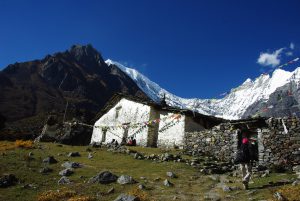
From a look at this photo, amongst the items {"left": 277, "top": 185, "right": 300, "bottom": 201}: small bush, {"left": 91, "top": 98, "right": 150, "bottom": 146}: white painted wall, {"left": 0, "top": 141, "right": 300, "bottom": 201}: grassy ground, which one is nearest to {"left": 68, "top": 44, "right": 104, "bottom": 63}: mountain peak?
{"left": 91, "top": 98, "right": 150, "bottom": 146}: white painted wall

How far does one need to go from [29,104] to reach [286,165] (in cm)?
11328

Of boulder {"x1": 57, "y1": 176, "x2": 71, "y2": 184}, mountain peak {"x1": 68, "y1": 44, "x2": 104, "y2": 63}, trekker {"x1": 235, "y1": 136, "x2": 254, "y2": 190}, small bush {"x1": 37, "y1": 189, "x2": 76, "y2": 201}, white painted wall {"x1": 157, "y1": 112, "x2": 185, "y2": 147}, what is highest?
→ mountain peak {"x1": 68, "y1": 44, "x2": 104, "y2": 63}

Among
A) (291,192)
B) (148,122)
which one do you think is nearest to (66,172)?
(291,192)

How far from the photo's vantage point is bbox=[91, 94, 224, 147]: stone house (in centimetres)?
3159

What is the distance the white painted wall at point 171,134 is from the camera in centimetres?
3095

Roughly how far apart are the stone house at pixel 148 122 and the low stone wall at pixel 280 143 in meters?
12.2

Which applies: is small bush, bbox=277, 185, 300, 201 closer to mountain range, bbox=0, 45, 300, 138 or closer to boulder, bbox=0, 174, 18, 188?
boulder, bbox=0, 174, 18, 188

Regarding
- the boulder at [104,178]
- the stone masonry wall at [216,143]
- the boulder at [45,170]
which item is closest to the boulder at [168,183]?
the boulder at [104,178]

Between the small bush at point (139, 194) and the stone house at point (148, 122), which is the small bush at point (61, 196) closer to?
the small bush at point (139, 194)

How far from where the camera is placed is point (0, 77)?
419ft

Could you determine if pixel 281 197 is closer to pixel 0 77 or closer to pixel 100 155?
pixel 100 155

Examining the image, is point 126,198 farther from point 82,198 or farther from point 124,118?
point 124,118

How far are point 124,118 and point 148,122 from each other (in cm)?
563

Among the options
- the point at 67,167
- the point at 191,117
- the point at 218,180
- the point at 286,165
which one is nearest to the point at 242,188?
the point at 218,180
